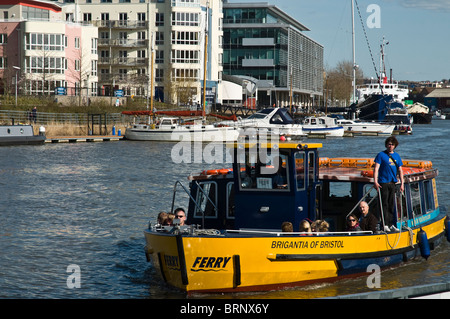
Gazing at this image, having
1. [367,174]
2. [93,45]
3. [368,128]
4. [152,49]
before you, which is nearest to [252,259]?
[367,174]

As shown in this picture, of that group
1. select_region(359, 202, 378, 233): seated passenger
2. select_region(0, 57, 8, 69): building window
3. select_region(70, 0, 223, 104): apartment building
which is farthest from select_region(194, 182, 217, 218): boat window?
select_region(70, 0, 223, 104): apartment building

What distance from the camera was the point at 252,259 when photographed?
15.2m

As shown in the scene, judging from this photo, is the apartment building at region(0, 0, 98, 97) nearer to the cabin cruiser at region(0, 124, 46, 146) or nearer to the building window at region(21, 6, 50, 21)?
the building window at region(21, 6, 50, 21)

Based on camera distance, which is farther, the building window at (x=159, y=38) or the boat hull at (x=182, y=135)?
the building window at (x=159, y=38)

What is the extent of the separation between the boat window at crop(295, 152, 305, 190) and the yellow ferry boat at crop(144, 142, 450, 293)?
0.07 ft

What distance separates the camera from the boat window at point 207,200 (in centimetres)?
1822

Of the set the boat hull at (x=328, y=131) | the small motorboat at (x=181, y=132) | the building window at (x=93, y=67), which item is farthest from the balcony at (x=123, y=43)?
the small motorboat at (x=181, y=132)

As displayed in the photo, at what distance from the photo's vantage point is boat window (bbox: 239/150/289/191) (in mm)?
16594

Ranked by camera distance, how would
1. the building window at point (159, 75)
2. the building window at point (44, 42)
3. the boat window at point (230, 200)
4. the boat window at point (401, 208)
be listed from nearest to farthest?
the boat window at point (230, 200) → the boat window at point (401, 208) → the building window at point (44, 42) → the building window at point (159, 75)

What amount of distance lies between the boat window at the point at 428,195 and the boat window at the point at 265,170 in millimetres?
6764

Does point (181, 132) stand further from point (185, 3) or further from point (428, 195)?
point (428, 195)

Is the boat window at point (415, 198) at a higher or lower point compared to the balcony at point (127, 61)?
lower

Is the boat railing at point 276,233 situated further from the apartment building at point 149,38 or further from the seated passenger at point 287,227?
the apartment building at point 149,38

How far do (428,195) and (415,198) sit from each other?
5.08ft
